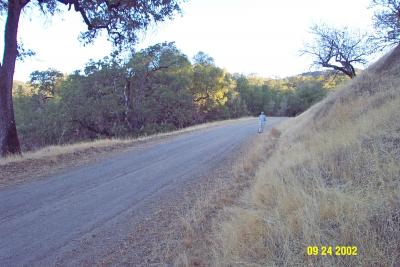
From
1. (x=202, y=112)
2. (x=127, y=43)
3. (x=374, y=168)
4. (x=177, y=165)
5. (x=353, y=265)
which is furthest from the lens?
(x=202, y=112)

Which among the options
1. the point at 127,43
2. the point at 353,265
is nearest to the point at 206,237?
the point at 353,265

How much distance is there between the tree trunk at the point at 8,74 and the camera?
1099 cm

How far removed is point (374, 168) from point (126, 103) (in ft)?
104

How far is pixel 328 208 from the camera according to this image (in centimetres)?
355

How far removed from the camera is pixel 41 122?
111 feet

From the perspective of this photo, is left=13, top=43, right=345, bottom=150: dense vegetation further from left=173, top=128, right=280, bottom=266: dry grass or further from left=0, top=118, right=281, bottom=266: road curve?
left=173, top=128, right=280, bottom=266: dry grass

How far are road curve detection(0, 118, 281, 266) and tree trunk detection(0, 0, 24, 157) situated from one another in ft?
11.5

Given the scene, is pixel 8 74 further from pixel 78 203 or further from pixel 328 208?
pixel 328 208

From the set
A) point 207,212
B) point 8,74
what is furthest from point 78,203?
point 8,74

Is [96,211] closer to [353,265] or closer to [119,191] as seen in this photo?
Result: [119,191]

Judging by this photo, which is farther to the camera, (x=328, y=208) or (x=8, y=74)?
(x=8, y=74)

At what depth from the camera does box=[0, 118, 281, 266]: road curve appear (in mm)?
4570

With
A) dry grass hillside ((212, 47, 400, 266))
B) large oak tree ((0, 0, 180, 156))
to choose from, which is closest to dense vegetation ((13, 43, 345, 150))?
large oak tree ((0, 0, 180, 156))

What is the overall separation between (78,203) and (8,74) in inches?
288
